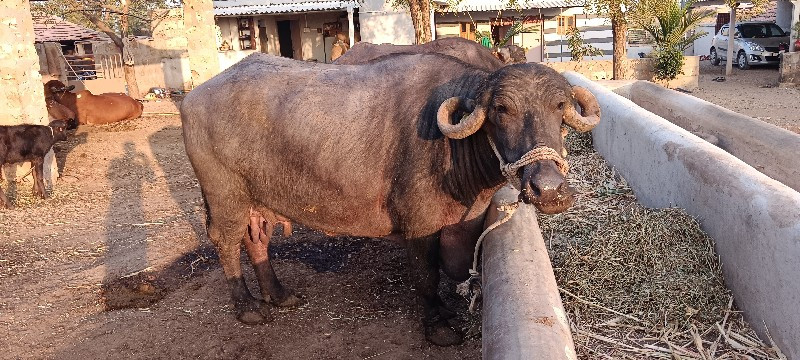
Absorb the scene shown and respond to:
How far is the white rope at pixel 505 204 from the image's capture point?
313cm

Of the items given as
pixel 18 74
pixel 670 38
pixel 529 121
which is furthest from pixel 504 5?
pixel 529 121

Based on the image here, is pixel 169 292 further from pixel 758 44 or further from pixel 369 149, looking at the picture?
pixel 758 44

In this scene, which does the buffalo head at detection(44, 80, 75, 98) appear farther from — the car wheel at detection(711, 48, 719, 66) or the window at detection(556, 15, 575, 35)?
the car wheel at detection(711, 48, 719, 66)

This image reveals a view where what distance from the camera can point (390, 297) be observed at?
507cm

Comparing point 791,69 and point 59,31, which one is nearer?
point 791,69

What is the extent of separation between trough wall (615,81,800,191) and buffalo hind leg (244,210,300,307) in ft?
14.2

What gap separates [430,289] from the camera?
14.1 feet

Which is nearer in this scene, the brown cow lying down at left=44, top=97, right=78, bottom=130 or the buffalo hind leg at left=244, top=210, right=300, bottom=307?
the buffalo hind leg at left=244, top=210, right=300, bottom=307

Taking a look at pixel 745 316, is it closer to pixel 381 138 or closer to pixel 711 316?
pixel 711 316

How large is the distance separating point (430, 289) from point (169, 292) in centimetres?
261

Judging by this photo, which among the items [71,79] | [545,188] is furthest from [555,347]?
[71,79]

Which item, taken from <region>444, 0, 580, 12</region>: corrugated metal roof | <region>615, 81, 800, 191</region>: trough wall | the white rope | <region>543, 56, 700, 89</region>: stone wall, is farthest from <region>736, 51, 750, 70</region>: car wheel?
the white rope

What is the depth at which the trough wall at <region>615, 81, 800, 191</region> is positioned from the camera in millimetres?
5188

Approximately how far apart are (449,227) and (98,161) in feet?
28.7
